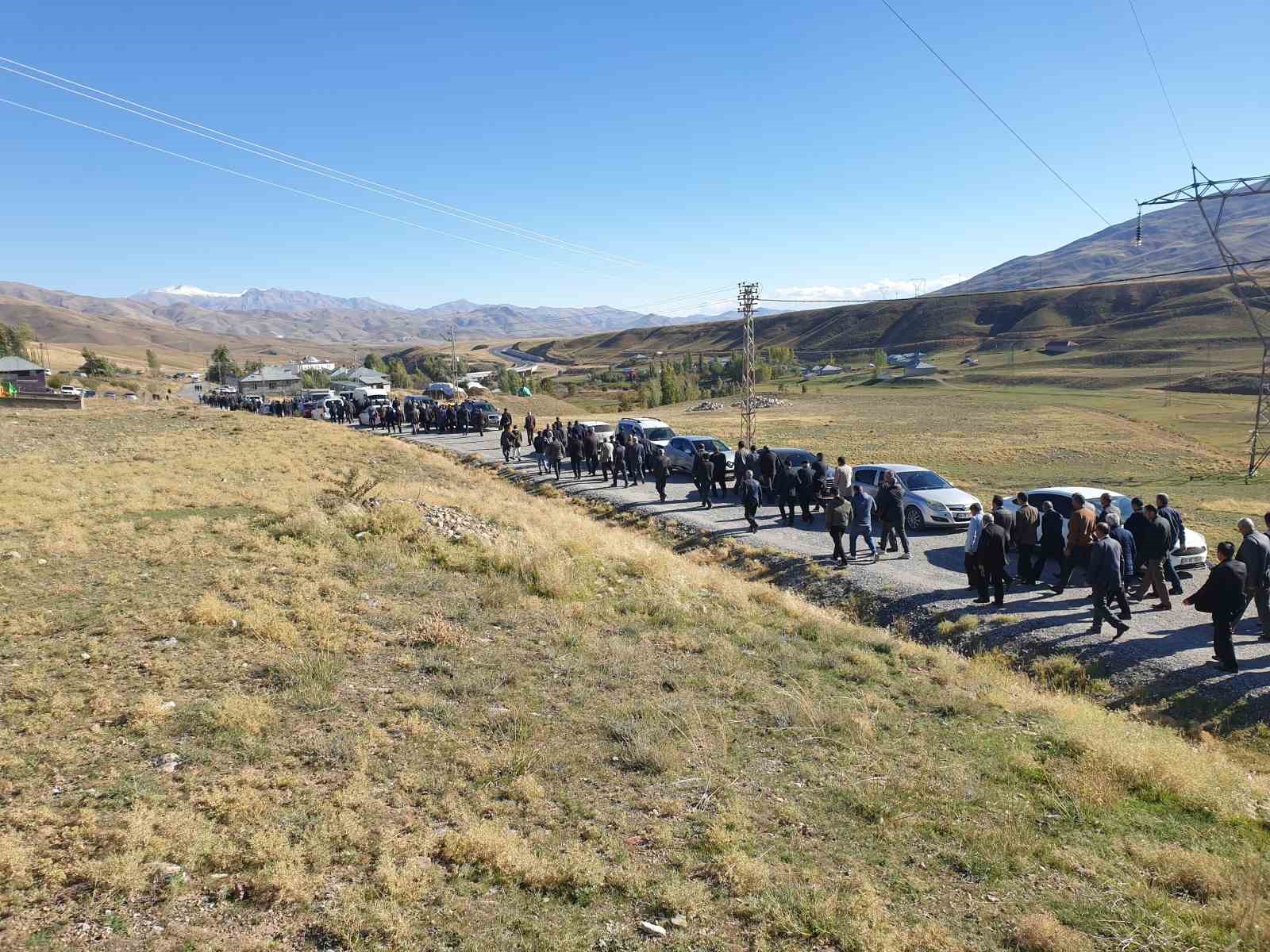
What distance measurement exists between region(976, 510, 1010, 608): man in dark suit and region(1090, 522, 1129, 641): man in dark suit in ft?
4.48

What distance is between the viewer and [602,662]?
938cm

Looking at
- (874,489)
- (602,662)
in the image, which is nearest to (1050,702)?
(602,662)

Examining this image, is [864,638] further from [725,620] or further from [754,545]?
[754,545]

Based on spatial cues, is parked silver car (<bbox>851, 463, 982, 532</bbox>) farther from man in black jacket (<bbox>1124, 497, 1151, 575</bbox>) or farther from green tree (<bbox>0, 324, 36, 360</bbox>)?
green tree (<bbox>0, 324, 36, 360</bbox>)

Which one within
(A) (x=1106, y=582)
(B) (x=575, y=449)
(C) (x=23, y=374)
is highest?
(C) (x=23, y=374)

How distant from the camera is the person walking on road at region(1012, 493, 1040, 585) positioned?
12570mm

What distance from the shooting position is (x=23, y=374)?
64.8 m

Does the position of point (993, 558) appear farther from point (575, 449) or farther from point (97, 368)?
point (97, 368)

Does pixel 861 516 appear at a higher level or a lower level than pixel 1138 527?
lower

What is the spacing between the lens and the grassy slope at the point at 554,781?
15.7ft

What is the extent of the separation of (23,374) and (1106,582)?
80887 mm

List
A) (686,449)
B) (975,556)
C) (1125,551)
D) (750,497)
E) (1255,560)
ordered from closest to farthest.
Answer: (1255,560) < (1125,551) < (975,556) < (750,497) < (686,449)

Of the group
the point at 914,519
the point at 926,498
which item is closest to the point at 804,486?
the point at 914,519

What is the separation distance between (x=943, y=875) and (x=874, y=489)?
13398mm
